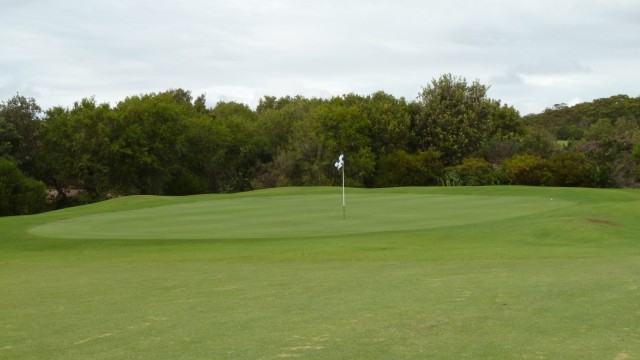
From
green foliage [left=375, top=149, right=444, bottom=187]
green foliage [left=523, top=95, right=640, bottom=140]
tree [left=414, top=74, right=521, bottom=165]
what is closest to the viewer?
green foliage [left=375, top=149, right=444, bottom=187]

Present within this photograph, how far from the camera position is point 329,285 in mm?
10414

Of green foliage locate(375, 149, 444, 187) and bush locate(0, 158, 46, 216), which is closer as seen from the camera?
bush locate(0, 158, 46, 216)

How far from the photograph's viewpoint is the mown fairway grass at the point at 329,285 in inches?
256

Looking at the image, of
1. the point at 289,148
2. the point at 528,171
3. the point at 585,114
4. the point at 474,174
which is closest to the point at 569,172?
the point at 528,171

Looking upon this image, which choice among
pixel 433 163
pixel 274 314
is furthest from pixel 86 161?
pixel 274 314

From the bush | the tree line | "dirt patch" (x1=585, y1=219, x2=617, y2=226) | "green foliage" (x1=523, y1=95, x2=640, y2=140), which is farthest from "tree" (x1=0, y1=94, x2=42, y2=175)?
"green foliage" (x1=523, y1=95, x2=640, y2=140)

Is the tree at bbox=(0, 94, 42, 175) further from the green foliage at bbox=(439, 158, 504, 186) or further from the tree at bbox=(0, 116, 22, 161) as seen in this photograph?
the green foliage at bbox=(439, 158, 504, 186)

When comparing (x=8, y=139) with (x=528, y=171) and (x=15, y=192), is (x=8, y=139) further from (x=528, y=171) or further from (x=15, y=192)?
(x=528, y=171)

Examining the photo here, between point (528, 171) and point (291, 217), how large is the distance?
2835cm

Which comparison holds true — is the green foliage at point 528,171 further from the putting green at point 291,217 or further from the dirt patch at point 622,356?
the dirt patch at point 622,356

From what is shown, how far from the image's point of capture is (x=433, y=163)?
185 feet

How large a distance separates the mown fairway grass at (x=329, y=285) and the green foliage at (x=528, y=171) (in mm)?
23332

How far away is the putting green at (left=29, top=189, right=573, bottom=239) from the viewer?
21219mm

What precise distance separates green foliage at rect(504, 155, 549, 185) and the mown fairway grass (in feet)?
76.5
